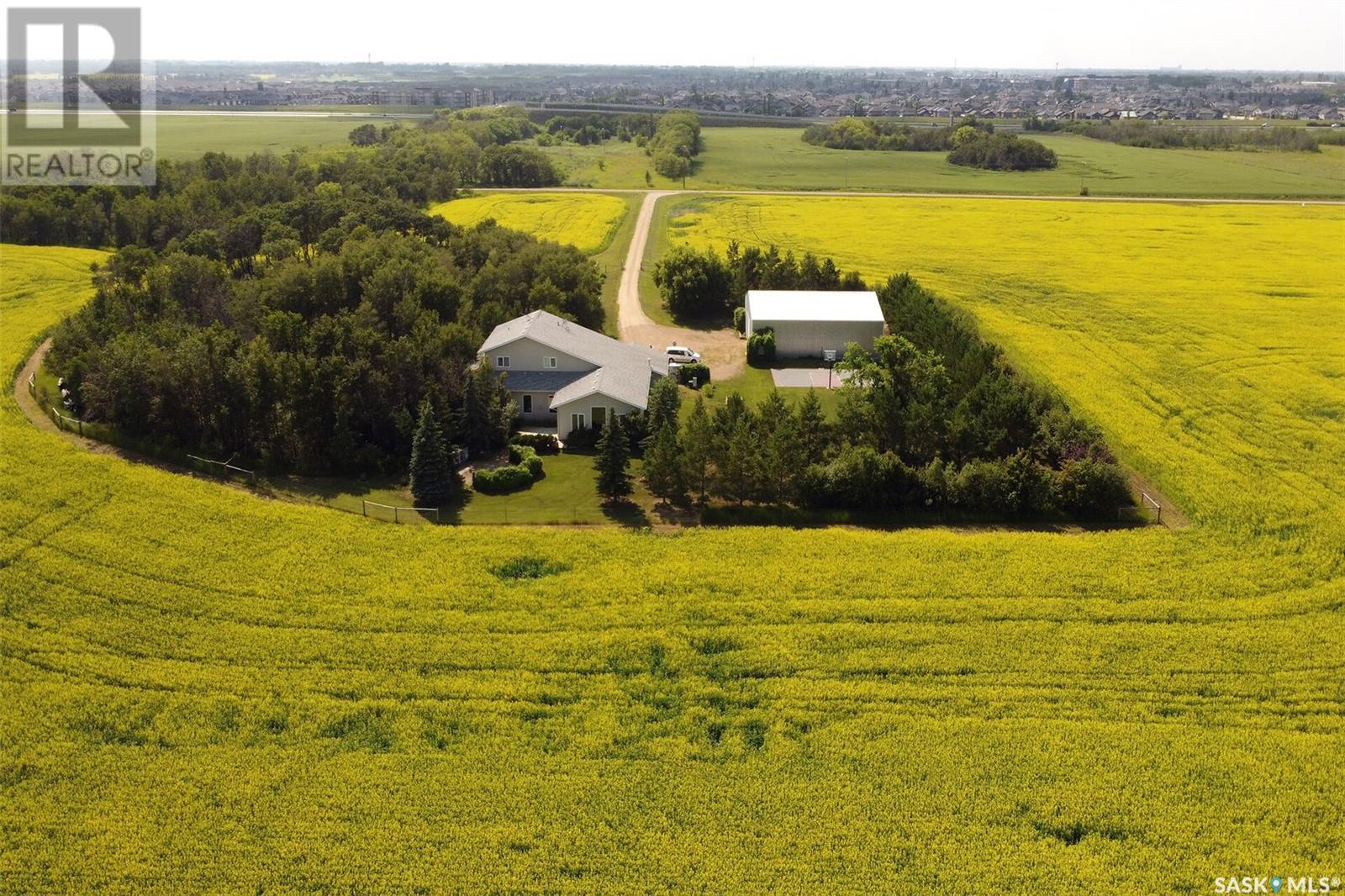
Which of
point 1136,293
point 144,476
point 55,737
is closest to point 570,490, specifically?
point 144,476

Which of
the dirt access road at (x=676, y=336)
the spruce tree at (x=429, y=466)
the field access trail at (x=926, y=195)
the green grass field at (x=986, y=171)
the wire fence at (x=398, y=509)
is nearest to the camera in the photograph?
the wire fence at (x=398, y=509)

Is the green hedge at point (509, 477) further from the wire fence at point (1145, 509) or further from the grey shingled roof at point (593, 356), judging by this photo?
the wire fence at point (1145, 509)

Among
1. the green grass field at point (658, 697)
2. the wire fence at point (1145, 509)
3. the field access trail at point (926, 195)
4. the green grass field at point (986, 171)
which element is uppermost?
the green grass field at point (986, 171)

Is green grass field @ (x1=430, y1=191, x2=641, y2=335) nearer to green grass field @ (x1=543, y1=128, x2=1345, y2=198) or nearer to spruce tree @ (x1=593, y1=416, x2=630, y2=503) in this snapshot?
green grass field @ (x1=543, y1=128, x2=1345, y2=198)

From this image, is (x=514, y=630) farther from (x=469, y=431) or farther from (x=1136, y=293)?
(x=1136, y=293)

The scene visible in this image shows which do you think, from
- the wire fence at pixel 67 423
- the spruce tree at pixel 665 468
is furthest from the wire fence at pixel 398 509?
the wire fence at pixel 67 423

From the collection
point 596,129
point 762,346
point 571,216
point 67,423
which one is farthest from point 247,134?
point 762,346
